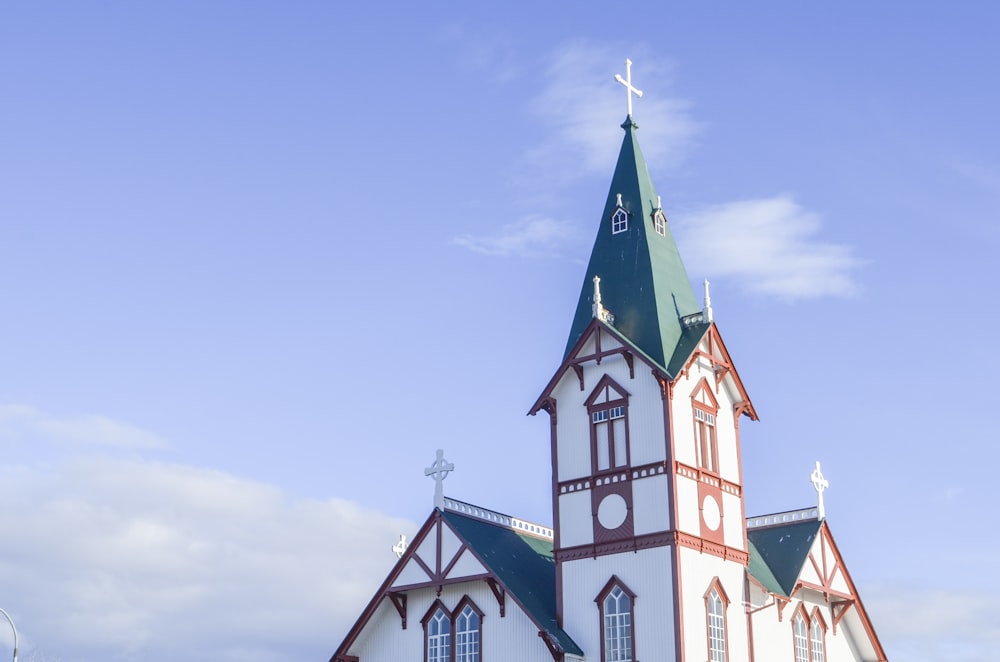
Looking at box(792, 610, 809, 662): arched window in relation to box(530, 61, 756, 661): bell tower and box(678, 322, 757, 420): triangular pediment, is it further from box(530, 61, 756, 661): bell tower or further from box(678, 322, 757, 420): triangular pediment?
box(678, 322, 757, 420): triangular pediment

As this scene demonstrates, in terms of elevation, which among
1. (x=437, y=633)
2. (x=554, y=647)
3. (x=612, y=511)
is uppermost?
(x=612, y=511)

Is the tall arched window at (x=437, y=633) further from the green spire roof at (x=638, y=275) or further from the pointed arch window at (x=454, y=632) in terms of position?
the green spire roof at (x=638, y=275)

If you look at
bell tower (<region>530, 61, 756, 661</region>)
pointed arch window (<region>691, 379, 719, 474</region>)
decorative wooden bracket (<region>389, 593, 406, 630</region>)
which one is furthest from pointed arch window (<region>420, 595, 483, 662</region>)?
pointed arch window (<region>691, 379, 719, 474</region>)

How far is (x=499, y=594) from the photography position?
42.8 m

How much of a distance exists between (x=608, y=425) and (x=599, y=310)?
3825 millimetres

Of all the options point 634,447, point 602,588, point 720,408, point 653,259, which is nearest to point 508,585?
point 602,588

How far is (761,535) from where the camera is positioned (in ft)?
159

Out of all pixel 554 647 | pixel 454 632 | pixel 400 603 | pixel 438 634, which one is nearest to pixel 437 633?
pixel 438 634

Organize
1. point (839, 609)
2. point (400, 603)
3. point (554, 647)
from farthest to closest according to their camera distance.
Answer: point (839, 609), point (400, 603), point (554, 647)

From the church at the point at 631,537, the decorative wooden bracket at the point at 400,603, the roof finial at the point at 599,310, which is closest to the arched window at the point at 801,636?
the church at the point at 631,537

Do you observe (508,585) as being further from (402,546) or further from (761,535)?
(761,535)

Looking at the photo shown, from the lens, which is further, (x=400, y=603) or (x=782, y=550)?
(x=782, y=550)

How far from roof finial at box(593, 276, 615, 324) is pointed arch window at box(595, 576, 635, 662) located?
8367 millimetres

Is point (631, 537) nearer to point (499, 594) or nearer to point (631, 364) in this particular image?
point (499, 594)
